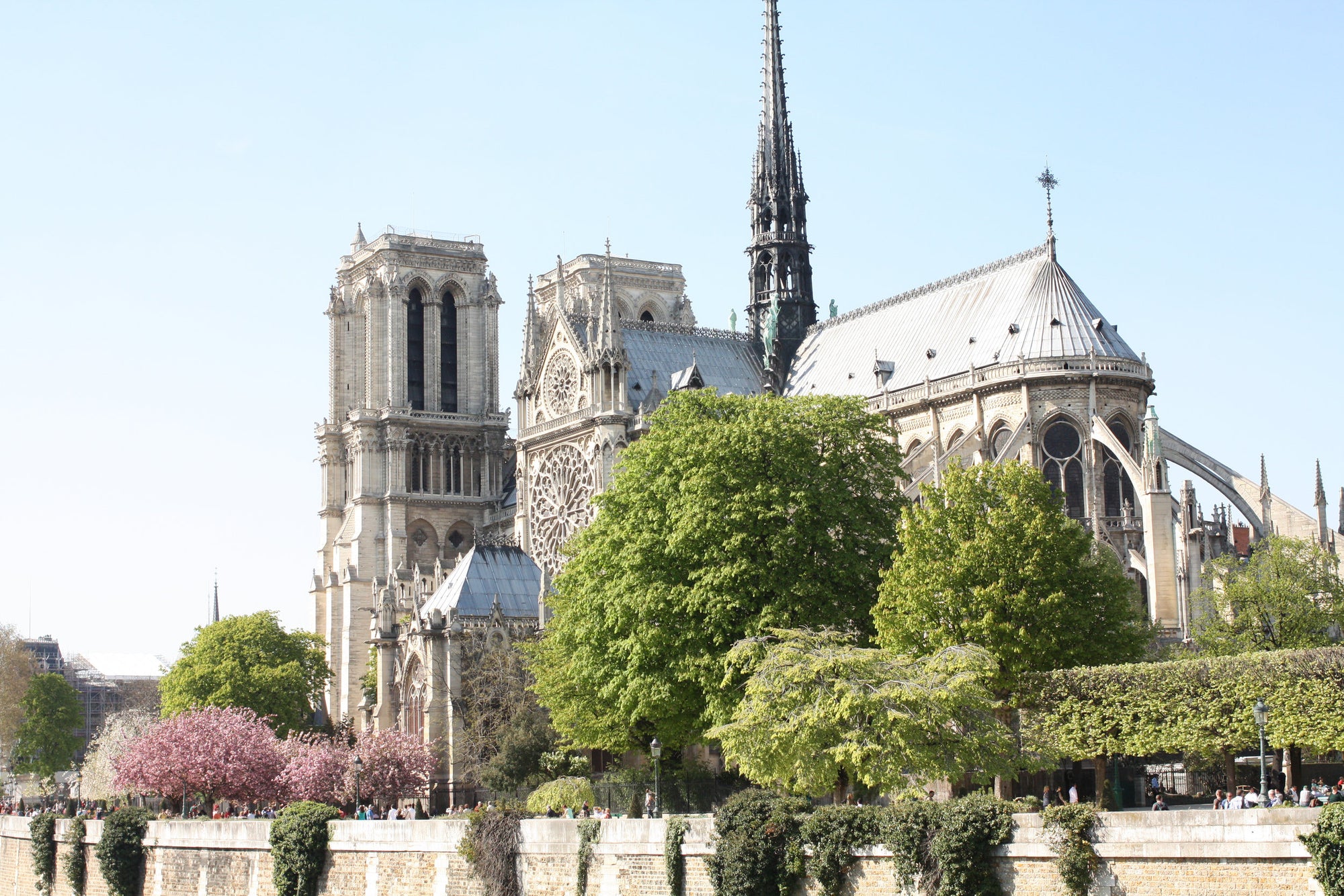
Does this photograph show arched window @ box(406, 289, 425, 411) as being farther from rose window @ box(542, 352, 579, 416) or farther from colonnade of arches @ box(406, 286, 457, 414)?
rose window @ box(542, 352, 579, 416)

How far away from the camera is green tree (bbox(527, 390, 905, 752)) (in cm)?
4681

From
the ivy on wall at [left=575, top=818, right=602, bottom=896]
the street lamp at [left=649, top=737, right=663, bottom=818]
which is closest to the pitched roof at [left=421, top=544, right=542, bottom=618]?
the street lamp at [left=649, top=737, right=663, bottom=818]

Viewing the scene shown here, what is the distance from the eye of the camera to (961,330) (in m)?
71.2

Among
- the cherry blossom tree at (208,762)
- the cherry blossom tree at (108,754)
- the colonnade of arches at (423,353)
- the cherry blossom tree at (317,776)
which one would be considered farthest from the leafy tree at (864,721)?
the colonnade of arches at (423,353)

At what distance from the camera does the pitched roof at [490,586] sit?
217 feet

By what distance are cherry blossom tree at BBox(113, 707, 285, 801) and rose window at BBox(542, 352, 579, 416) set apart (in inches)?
753

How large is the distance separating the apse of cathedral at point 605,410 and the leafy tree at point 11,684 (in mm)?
20621

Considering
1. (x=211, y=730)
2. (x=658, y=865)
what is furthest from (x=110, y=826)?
(x=658, y=865)

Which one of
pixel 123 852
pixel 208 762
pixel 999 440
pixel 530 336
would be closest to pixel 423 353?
pixel 530 336

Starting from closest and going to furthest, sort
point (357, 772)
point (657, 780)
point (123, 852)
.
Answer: point (657, 780)
point (123, 852)
point (357, 772)

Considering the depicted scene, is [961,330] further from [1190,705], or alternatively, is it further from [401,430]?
[401,430]

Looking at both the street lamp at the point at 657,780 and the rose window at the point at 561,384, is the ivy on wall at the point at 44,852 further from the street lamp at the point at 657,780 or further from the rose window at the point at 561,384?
the rose window at the point at 561,384

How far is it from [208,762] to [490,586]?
1112 cm

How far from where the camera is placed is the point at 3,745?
114 metres
